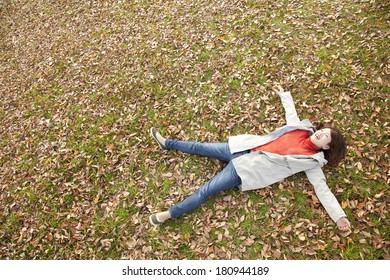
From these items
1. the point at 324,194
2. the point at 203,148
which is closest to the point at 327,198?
the point at 324,194

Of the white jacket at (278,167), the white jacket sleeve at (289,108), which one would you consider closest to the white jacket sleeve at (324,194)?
the white jacket at (278,167)

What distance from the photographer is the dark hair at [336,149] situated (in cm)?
446

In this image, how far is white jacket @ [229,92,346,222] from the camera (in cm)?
449

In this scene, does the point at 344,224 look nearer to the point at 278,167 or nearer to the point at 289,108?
the point at 278,167

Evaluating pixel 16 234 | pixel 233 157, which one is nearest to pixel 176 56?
pixel 233 157

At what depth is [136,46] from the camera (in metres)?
7.85

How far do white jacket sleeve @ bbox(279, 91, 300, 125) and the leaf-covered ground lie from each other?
306mm

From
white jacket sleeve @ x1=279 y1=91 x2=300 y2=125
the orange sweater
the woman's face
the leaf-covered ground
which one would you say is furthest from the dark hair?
white jacket sleeve @ x1=279 y1=91 x2=300 y2=125

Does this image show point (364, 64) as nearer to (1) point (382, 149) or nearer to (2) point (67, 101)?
(1) point (382, 149)

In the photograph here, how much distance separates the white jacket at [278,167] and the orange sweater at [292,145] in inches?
3.0

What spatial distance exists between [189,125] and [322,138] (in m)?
2.70

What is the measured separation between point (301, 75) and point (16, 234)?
22.2ft

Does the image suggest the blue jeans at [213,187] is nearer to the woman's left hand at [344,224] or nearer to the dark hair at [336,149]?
the dark hair at [336,149]

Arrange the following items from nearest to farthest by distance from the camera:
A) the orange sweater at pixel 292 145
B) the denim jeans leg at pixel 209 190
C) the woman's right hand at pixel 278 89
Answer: the orange sweater at pixel 292 145
the denim jeans leg at pixel 209 190
the woman's right hand at pixel 278 89
